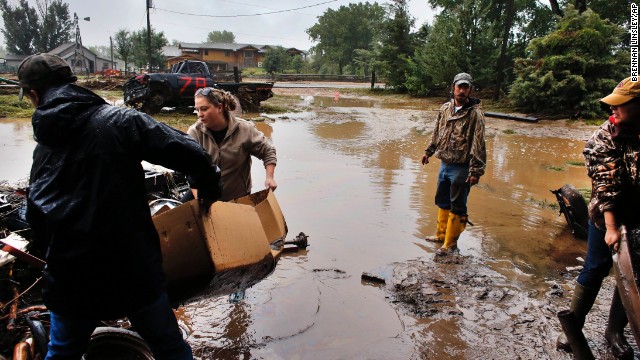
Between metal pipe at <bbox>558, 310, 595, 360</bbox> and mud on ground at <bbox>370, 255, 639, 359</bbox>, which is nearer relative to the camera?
metal pipe at <bbox>558, 310, 595, 360</bbox>

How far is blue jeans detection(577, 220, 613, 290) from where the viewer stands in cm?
274

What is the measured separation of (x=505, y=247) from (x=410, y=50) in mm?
30649

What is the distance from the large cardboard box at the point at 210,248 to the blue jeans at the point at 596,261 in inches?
79.1

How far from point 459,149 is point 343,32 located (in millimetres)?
68876

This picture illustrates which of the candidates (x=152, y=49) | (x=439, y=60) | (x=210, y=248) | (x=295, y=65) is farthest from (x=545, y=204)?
(x=295, y=65)

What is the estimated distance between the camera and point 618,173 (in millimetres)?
2500

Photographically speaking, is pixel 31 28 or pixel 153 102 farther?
pixel 31 28

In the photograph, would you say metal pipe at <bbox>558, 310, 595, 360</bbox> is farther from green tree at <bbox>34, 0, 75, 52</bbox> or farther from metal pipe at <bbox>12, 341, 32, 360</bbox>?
green tree at <bbox>34, 0, 75, 52</bbox>

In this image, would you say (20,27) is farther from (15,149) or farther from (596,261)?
(596,261)

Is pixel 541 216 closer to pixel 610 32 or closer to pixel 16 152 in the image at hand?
pixel 16 152

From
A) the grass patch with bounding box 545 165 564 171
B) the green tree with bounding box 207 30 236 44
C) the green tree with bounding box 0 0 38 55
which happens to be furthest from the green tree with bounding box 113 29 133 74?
the green tree with bounding box 207 30 236 44

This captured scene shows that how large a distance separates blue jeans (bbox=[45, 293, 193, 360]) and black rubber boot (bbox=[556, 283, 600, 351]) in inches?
93.5

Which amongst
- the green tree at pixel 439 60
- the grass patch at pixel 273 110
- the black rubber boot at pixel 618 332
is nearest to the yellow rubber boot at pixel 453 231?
the black rubber boot at pixel 618 332

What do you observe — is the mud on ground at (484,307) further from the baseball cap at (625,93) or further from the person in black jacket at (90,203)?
the person in black jacket at (90,203)
